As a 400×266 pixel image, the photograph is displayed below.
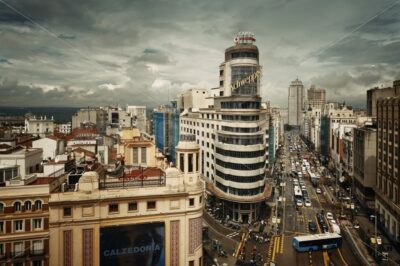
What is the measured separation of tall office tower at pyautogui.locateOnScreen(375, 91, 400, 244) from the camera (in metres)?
36.5

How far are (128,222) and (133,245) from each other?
1.56m

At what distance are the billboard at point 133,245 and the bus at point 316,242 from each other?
62.7 feet

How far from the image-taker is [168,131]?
77688 millimetres

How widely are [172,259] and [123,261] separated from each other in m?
3.35

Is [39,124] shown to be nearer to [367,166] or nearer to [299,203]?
[299,203]

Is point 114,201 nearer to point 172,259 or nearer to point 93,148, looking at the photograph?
point 172,259

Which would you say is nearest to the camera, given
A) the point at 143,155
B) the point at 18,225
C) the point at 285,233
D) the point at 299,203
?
the point at 18,225

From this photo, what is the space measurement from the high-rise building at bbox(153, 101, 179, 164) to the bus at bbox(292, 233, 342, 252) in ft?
131

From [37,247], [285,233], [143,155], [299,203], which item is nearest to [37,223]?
[37,247]

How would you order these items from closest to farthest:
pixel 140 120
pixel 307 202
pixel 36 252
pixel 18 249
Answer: pixel 18 249, pixel 36 252, pixel 307 202, pixel 140 120

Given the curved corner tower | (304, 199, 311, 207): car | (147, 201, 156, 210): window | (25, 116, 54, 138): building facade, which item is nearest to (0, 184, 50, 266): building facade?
(147, 201, 156, 210): window

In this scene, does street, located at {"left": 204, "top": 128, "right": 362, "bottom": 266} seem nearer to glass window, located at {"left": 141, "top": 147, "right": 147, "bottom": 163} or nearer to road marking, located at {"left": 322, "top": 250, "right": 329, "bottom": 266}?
road marking, located at {"left": 322, "top": 250, "right": 329, "bottom": 266}

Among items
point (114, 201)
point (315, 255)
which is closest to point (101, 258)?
point (114, 201)

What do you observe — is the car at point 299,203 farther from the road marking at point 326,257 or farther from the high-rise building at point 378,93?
the high-rise building at point 378,93
